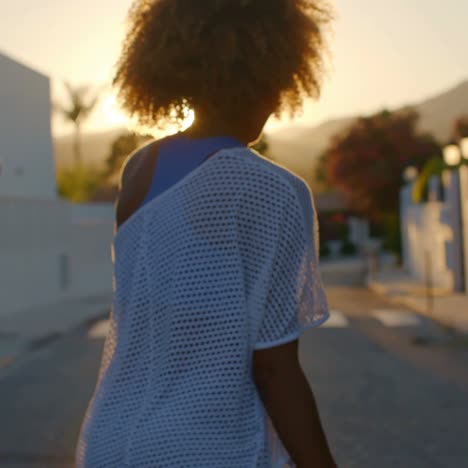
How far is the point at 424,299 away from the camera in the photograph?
2061 cm

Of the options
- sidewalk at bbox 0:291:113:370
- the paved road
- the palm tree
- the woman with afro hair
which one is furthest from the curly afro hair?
the palm tree

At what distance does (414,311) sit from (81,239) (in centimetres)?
1131

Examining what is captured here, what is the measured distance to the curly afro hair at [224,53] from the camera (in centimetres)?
146

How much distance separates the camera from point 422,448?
20.8 feet

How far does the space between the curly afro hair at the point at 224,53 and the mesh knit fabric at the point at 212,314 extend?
0.13 meters

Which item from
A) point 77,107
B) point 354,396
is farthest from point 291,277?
point 77,107

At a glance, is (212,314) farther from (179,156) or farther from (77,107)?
(77,107)

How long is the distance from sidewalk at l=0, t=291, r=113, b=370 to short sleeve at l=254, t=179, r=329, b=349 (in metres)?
10.1

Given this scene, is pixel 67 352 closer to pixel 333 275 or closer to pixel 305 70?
pixel 305 70

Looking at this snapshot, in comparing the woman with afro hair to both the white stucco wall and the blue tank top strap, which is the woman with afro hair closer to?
the blue tank top strap

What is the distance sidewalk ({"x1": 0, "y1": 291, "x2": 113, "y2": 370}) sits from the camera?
12.8m

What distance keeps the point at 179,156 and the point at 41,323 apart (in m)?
14.9

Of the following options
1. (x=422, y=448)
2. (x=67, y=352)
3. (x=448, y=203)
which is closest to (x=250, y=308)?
(x=422, y=448)

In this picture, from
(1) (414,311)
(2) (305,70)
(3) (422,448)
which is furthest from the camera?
(1) (414,311)
